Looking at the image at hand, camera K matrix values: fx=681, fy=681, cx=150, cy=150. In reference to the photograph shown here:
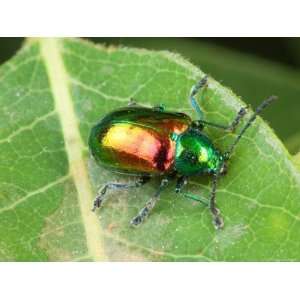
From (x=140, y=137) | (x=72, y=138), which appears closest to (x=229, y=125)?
(x=140, y=137)

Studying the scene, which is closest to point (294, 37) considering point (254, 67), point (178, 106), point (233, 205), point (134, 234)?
point (254, 67)

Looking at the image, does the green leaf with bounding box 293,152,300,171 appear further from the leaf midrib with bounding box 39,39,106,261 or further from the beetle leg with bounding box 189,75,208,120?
the leaf midrib with bounding box 39,39,106,261

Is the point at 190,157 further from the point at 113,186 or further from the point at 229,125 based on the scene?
the point at 113,186

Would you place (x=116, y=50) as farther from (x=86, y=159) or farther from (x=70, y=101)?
(x=86, y=159)

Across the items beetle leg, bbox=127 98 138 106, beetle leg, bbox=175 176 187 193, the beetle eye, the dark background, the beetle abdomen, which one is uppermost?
the dark background

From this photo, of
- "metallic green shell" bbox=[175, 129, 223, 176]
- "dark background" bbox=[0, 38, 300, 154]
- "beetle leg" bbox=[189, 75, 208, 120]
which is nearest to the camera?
"beetle leg" bbox=[189, 75, 208, 120]

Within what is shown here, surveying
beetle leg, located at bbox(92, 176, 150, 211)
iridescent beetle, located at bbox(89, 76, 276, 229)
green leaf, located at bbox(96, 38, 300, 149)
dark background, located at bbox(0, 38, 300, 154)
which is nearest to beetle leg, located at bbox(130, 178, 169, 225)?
iridescent beetle, located at bbox(89, 76, 276, 229)

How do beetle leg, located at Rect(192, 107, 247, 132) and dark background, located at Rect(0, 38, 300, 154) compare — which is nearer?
beetle leg, located at Rect(192, 107, 247, 132)

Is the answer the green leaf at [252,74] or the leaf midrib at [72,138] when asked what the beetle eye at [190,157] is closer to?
the leaf midrib at [72,138]

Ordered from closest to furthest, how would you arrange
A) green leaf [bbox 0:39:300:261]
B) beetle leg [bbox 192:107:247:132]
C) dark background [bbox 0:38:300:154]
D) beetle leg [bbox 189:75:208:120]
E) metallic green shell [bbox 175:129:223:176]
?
green leaf [bbox 0:39:300:261], beetle leg [bbox 192:107:247:132], beetle leg [bbox 189:75:208:120], metallic green shell [bbox 175:129:223:176], dark background [bbox 0:38:300:154]
